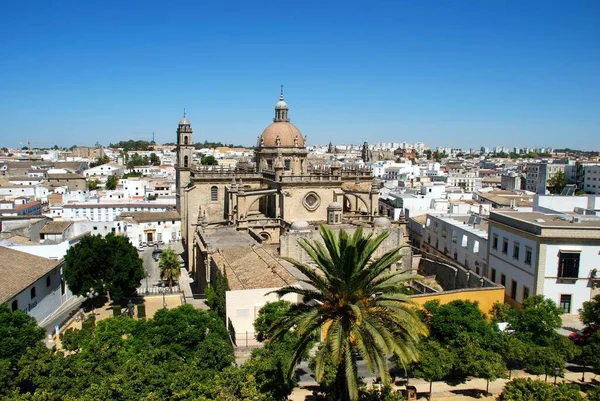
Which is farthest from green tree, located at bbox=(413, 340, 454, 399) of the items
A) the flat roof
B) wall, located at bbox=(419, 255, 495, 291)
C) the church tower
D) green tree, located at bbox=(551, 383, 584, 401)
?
the church tower

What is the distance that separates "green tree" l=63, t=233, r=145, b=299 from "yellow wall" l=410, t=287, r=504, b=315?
1695cm

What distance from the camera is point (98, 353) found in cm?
1719

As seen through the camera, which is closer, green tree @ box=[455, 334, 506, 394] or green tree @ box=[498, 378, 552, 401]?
green tree @ box=[498, 378, 552, 401]

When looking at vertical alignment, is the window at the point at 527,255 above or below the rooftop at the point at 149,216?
above

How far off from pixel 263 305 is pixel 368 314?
999 centimetres

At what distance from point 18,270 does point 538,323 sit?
2441 cm

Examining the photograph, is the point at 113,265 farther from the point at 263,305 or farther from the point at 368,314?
the point at 368,314

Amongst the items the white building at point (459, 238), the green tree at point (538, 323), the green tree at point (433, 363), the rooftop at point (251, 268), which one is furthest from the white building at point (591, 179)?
the green tree at point (433, 363)

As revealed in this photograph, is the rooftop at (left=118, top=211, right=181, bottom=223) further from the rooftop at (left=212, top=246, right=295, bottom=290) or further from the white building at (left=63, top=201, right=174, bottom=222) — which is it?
the rooftop at (left=212, top=246, right=295, bottom=290)

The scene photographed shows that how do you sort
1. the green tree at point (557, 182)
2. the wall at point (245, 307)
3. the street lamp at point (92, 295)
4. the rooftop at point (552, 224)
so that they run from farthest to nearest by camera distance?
the green tree at point (557, 182) < the street lamp at point (92, 295) < the rooftop at point (552, 224) < the wall at point (245, 307)

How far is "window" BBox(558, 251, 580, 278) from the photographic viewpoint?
2395 cm

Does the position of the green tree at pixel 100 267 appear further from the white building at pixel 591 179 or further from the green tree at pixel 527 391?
the white building at pixel 591 179

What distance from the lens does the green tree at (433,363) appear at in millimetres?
16344

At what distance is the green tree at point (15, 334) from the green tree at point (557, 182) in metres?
91.6
